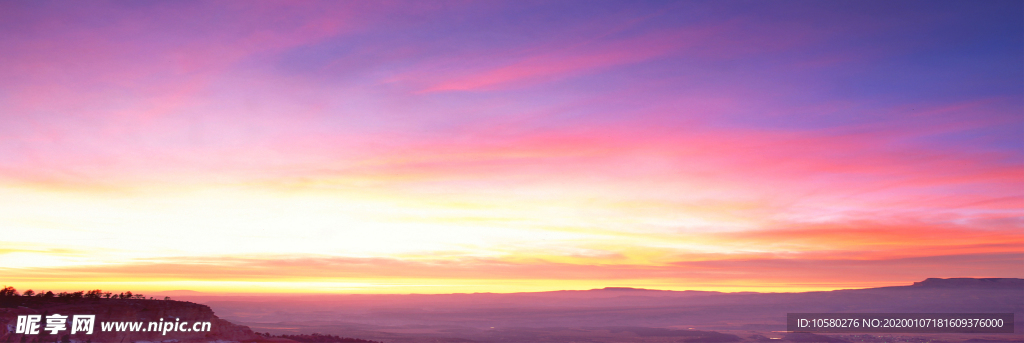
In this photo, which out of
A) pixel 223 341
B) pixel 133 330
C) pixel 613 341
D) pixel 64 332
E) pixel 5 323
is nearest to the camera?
pixel 5 323

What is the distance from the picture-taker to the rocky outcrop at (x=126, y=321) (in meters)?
24.5

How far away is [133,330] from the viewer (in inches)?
1075

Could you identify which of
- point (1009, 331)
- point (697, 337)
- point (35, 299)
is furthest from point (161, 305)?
point (1009, 331)

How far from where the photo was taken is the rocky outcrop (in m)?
24.5

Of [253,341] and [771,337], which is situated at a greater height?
[253,341]

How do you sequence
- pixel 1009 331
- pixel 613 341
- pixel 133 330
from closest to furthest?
pixel 133 330, pixel 613 341, pixel 1009 331

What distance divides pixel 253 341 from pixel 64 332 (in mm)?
7847

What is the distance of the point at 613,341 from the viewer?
503ft

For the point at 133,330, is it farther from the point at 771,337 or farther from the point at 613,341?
the point at 771,337

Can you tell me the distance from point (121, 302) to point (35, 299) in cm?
392

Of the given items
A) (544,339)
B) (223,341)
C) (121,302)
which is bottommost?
(544,339)

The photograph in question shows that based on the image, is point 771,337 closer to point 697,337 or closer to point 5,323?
point 697,337

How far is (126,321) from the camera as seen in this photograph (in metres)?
27.2

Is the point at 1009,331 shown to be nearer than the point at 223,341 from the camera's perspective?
No
